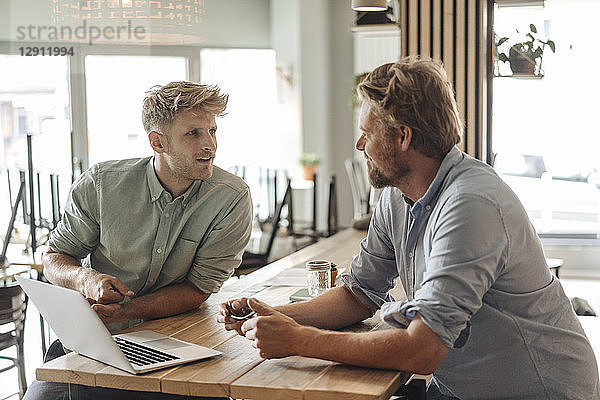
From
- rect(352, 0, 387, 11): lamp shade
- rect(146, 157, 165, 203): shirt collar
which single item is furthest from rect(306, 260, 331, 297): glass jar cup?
rect(352, 0, 387, 11): lamp shade

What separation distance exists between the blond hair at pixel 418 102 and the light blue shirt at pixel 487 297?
2.4 inches

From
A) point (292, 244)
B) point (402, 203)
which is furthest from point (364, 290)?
point (292, 244)

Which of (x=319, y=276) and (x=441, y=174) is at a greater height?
(x=441, y=174)

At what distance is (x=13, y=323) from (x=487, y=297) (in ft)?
7.35

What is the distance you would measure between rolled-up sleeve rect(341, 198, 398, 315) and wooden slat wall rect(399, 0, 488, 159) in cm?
284

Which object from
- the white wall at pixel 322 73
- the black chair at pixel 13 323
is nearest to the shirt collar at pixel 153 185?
the black chair at pixel 13 323

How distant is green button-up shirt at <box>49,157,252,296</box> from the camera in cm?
239

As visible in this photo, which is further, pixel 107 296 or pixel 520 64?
pixel 520 64

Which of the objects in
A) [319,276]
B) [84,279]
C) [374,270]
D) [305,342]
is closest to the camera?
[305,342]

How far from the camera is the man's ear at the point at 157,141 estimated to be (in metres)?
2.44

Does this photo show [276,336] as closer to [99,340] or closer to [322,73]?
[99,340]

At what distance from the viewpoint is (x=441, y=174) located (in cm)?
180

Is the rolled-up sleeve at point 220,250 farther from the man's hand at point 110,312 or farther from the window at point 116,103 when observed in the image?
the window at point 116,103

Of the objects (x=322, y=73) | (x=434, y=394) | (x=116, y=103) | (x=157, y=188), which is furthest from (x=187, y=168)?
(x=322, y=73)
